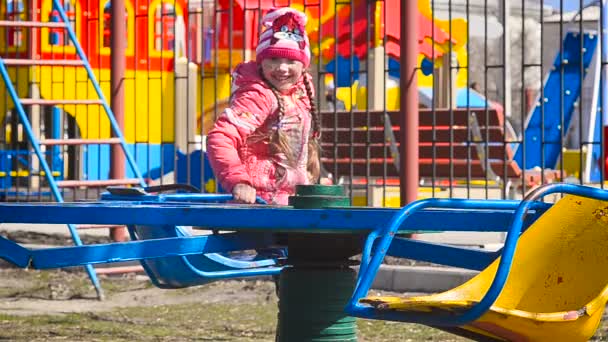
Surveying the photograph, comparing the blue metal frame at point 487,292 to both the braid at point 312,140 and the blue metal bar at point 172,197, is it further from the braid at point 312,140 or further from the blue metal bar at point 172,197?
the braid at point 312,140

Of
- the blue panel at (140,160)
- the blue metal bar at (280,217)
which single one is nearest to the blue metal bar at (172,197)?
the blue metal bar at (280,217)

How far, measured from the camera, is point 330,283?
13.3 feet

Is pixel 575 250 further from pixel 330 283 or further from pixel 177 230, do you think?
pixel 177 230

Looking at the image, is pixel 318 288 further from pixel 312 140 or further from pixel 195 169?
pixel 195 169

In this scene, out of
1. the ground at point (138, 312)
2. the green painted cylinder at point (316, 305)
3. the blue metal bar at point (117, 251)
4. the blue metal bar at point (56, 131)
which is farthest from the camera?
the blue metal bar at point (56, 131)

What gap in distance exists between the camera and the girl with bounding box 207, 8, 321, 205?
20.7 ft

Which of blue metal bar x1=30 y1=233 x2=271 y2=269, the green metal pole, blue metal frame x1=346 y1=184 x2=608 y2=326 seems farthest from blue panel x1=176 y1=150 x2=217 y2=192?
blue metal frame x1=346 y1=184 x2=608 y2=326

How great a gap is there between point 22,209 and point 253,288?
516cm

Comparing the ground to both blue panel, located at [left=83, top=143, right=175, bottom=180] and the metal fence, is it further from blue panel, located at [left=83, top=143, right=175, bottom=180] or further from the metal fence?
blue panel, located at [left=83, top=143, right=175, bottom=180]

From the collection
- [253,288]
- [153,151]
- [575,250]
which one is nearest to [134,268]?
[253,288]

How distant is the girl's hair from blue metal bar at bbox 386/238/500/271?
105 inches

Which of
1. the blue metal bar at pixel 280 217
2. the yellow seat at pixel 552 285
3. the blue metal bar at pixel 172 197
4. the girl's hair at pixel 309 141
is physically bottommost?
the yellow seat at pixel 552 285

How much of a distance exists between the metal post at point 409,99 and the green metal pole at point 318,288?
464cm

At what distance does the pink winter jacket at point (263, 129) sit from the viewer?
20.2 feet
